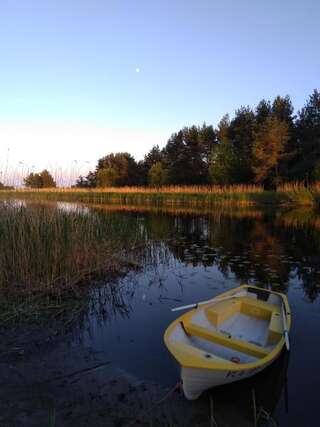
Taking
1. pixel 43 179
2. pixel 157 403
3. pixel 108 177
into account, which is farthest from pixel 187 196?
pixel 157 403

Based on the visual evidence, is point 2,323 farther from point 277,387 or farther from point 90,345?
point 277,387

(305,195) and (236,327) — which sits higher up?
(305,195)

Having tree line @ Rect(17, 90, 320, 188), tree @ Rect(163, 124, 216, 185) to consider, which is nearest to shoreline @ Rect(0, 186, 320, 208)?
tree line @ Rect(17, 90, 320, 188)

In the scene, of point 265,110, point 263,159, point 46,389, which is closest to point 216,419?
point 46,389

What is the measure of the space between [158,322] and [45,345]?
1638 millimetres

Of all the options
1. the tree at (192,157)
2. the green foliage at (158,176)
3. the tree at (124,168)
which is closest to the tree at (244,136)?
the tree at (192,157)

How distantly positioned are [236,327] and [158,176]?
46.1 metres

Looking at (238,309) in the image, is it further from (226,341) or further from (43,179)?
(43,179)

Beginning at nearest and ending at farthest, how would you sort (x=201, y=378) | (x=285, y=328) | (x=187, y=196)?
(x=201, y=378) → (x=285, y=328) → (x=187, y=196)

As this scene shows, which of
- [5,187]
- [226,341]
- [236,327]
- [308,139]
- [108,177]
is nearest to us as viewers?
[226,341]

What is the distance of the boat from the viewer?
9.66ft

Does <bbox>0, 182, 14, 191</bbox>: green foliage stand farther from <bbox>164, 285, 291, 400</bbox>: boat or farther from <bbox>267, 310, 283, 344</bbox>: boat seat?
<bbox>267, 310, 283, 344</bbox>: boat seat

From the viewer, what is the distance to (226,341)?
351cm

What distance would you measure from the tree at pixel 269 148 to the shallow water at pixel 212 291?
79.5 ft
